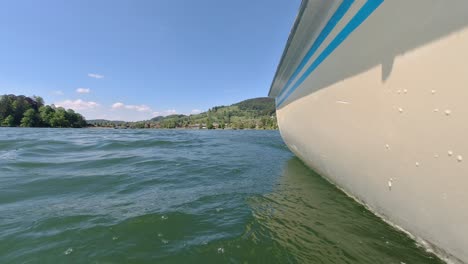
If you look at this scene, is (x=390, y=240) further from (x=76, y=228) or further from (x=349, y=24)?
(x=76, y=228)

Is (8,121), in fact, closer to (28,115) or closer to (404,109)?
(28,115)

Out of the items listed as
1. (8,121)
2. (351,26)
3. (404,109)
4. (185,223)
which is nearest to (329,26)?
(351,26)

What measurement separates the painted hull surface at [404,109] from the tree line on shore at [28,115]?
8499 centimetres

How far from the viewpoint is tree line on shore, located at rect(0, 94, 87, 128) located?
216 ft

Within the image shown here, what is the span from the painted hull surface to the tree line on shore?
279 ft

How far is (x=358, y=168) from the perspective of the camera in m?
2.52

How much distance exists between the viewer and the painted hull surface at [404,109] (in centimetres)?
129

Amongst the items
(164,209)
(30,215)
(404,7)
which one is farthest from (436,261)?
(30,215)

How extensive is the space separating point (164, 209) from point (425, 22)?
11.2ft

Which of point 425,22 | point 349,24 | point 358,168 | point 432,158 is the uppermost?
point 349,24

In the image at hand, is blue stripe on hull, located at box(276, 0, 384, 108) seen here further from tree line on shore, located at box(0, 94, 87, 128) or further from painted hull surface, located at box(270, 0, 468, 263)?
tree line on shore, located at box(0, 94, 87, 128)

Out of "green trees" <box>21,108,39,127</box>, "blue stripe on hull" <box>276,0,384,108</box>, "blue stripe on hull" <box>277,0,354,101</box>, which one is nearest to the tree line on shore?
"green trees" <box>21,108,39,127</box>

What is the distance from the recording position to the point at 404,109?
167cm

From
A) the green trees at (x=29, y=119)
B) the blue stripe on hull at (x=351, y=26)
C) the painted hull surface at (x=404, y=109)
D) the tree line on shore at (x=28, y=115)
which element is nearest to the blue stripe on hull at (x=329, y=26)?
the painted hull surface at (x=404, y=109)
